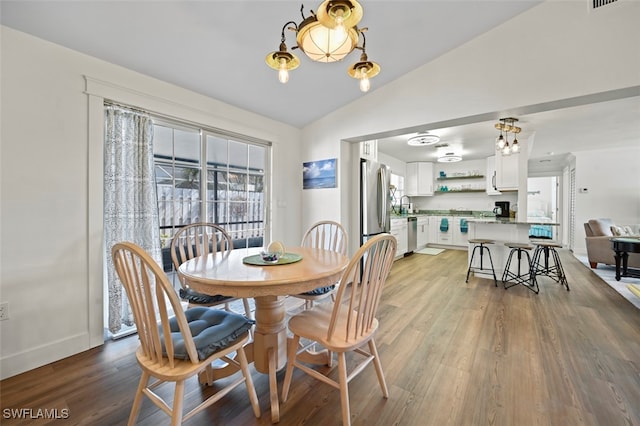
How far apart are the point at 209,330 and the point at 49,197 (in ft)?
5.39

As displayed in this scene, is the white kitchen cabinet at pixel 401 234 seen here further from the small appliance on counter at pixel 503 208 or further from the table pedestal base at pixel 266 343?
the table pedestal base at pixel 266 343

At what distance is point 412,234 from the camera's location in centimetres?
639

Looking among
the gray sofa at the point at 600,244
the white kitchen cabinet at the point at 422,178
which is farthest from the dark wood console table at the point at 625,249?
the white kitchen cabinet at the point at 422,178

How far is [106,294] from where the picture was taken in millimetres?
2246

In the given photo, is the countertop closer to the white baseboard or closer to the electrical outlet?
the white baseboard

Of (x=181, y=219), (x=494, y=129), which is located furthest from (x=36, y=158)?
(x=494, y=129)

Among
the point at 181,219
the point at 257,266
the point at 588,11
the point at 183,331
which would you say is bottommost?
the point at 183,331

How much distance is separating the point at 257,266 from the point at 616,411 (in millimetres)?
2173

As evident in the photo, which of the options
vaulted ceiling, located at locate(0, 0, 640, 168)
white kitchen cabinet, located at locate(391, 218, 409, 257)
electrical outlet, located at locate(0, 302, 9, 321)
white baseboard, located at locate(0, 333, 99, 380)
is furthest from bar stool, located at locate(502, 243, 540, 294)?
electrical outlet, located at locate(0, 302, 9, 321)

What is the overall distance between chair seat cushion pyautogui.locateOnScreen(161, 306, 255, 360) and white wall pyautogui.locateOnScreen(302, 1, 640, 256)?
8.58ft

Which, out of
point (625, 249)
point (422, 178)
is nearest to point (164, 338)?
point (625, 249)

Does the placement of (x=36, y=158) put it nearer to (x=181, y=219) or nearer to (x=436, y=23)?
(x=181, y=219)

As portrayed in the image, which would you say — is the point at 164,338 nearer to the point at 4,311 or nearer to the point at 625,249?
the point at 4,311

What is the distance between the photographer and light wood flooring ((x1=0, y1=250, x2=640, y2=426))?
145 cm
